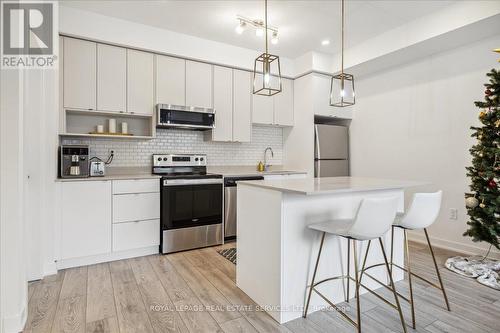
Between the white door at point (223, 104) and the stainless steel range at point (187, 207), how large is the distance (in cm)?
68

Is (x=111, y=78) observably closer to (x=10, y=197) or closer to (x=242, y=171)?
(x=10, y=197)

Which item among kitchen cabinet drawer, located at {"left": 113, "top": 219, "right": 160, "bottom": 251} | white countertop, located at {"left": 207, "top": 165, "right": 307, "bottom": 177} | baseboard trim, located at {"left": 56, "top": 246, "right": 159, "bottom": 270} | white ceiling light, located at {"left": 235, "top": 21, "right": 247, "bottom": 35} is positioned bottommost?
baseboard trim, located at {"left": 56, "top": 246, "right": 159, "bottom": 270}

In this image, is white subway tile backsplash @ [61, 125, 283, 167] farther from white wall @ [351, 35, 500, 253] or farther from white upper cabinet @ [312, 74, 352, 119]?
white wall @ [351, 35, 500, 253]

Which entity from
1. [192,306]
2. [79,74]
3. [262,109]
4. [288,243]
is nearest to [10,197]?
[192,306]

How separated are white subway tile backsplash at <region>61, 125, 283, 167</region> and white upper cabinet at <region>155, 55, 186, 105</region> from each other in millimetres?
490

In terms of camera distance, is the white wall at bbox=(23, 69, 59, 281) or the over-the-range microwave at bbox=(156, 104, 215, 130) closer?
the white wall at bbox=(23, 69, 59, 281)

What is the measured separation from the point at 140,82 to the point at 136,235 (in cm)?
187

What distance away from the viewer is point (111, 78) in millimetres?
3381

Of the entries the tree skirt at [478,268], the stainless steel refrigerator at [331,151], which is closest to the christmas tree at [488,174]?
the tree skirt at [478,268]

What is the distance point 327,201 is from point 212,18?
258cm

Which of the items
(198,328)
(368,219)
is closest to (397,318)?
(368,219)

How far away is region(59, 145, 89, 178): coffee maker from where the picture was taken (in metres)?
2.99

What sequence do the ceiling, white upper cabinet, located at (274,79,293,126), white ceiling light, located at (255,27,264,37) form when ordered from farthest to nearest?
white upper cabinet, located at (274,79,293,126) → white ceiling light, located at (255,27,264,37) → the ceiling

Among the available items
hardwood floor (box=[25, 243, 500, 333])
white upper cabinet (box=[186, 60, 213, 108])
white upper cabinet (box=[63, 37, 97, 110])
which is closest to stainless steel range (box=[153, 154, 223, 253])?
hardwood floor (box=[25, 243, 500, 333])
